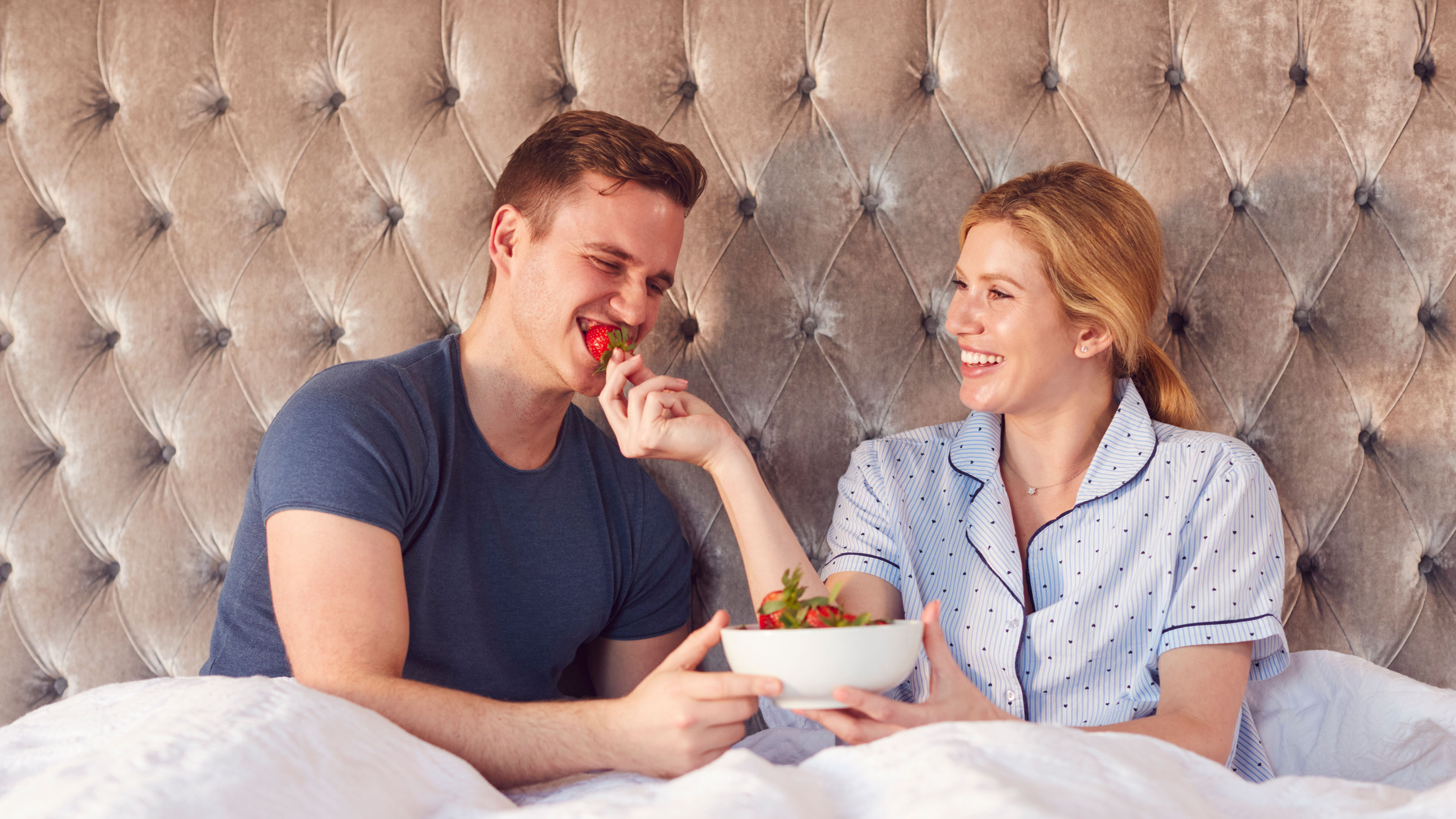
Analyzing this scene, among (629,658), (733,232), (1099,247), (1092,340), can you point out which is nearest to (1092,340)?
(1092,340)

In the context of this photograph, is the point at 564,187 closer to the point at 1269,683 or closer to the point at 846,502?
the point at 846,502

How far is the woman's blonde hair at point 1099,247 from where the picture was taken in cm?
126

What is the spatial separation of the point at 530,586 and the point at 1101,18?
1.33 meters

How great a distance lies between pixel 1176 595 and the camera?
1150mm

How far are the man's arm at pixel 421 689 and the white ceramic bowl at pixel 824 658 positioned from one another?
3.8 inches

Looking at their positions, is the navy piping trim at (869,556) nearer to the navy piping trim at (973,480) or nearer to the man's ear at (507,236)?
the navy piping trim at (973,480)

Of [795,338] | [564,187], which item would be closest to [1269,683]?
[795,338]

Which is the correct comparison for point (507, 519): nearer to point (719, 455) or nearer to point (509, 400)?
point (509, 400)

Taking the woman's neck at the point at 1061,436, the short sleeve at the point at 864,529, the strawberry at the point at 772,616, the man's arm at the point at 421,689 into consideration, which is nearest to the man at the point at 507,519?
the man's arm at the point at 421,689

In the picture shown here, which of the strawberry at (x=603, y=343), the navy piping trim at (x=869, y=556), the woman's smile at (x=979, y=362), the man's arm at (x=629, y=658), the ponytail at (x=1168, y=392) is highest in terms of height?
the strawberry at (x=603, y=343)

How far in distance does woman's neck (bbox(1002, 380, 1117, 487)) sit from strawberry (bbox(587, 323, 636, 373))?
604 mm

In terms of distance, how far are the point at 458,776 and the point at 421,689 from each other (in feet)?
0.56

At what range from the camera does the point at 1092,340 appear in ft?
4.27

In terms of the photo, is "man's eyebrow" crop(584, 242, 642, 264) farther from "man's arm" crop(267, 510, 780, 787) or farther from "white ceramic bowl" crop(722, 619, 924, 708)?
"white ceramic bowl" crop(722, 619, 924, 708)
